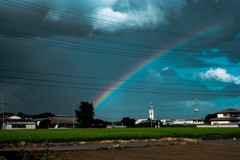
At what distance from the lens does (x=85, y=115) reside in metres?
124

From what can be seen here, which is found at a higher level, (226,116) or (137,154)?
(226,116)

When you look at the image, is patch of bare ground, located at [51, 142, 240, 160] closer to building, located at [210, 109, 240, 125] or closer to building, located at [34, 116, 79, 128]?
building, located at [34, 116, 79, 128]

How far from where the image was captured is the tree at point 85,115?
406ft

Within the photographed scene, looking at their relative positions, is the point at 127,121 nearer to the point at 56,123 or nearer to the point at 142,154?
the point at 56,123

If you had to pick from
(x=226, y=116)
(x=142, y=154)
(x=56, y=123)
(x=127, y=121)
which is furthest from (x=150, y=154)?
(x=127, y=121)

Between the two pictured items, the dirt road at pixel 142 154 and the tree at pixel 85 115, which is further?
the tree at pixel 85 115

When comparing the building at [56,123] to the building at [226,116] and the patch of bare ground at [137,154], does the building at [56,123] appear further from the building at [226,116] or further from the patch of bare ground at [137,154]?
the patch of bare ground at [137,154]

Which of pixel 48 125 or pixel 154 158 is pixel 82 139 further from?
pixel 48 125

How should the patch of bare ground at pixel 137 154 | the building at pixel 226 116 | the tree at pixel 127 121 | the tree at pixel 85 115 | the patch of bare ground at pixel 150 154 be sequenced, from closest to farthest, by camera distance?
the patch of bare ground at pixel 137 154 < the patch of bare ground at pixel 150 154 < the building at pixel 226 116 < the tree at pixel 85 115 < the tree at pixel 127 121

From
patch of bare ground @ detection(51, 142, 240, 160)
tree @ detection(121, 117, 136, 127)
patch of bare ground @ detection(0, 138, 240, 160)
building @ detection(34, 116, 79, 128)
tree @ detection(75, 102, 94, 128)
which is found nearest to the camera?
patch of bare ground @ detection(0, 138, 240, 160)

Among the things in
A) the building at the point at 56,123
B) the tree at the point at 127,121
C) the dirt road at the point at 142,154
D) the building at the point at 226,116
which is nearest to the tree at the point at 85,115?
the building at the point at 56,123

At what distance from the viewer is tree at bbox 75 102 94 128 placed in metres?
124

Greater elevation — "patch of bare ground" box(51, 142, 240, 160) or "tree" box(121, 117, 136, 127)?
"tree" box(121, 117, 136, 127)

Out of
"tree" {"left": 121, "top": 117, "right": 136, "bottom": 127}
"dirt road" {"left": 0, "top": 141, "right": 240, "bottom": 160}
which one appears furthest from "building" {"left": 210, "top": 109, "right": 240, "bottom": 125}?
"dirt road" {"left": 0, "top": 141, "right": 240, "bottom": 160}
